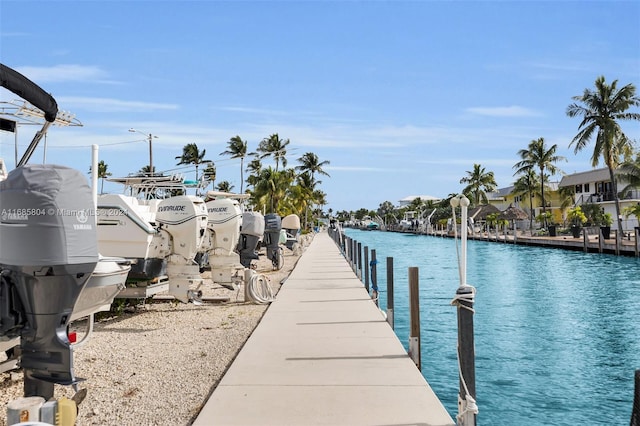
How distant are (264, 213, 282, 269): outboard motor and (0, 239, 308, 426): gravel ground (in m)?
8.97

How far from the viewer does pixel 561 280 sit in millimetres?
21859

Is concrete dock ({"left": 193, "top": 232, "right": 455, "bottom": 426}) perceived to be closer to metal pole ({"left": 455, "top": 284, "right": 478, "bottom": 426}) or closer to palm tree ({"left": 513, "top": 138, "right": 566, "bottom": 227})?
metal pole ({"left": 455, "top": 284, "right": 478, "bottom": 426})

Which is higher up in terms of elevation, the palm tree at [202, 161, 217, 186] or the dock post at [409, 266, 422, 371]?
the palm tree at [202, 161, 217, 186]

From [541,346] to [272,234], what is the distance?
1205 centimetres

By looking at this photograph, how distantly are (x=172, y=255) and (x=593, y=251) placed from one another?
31.5 m

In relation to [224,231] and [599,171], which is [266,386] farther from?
[599,171]

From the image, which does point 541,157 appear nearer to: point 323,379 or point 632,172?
point 632,172

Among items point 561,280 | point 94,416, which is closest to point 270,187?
point 561,280

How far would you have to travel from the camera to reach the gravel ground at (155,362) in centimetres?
528

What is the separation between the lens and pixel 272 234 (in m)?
20.8

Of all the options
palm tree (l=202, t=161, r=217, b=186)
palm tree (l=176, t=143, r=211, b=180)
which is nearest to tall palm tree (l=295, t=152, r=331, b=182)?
palm tree (l=176, t=143, r=211, b=180)

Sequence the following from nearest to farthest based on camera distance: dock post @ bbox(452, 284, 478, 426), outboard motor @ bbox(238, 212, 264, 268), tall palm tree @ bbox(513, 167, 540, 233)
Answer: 1. dock post @ bbox(452, 284, 478, 426)
2. outboard motor @ bbox(238, 212, 264, 268)
3. tall palm tree @ bbox(513, 167, 540, 233)

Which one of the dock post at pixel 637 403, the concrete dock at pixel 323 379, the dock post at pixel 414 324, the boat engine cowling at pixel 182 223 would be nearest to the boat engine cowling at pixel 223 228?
the boat engine cowling at pixel 182 223

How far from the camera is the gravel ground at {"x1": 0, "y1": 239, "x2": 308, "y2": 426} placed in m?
5.28
